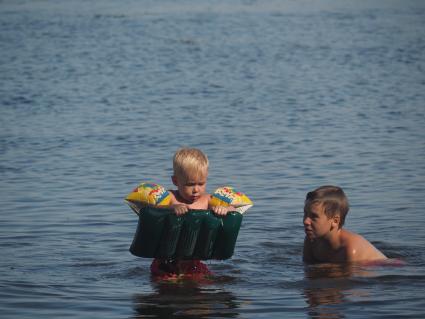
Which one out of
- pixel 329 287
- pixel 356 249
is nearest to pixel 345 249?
pixel 356 249

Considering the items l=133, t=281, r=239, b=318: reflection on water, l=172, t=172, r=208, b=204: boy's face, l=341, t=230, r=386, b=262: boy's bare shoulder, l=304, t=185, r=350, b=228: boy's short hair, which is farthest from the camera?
l=341, t=230, r=386, b=262: boy's bare shoulder

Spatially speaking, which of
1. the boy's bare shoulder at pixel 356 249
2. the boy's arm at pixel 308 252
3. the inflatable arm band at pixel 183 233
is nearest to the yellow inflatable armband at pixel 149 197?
the inflatable arm band at pixel 183 233

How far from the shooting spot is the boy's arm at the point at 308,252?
907cm

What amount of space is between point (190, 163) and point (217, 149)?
654cm

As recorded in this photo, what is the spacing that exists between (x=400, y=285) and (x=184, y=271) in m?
1.67

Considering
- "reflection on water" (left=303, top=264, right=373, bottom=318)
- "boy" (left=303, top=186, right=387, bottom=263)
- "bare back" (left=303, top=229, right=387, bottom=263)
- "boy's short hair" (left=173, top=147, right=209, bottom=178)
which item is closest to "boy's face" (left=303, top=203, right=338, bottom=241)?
"boy" (left=303, top=186, right=387, bottom=263)

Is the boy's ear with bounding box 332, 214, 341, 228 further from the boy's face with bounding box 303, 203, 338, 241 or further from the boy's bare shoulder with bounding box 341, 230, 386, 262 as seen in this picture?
the boy's bare shoulder with bounding box 341, 230, 386, 262

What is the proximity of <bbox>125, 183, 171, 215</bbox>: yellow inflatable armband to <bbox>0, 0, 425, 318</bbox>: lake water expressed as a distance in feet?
2.19

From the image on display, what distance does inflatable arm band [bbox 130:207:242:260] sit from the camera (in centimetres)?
788

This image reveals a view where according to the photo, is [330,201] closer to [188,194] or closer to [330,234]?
[330,234]

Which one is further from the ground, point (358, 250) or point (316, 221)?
point (316, 221)

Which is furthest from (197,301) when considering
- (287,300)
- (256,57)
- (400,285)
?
(256,57)

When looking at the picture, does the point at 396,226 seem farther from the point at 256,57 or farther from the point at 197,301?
the point at 256,57

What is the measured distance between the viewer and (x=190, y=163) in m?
7.74
